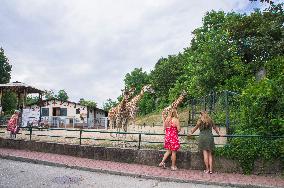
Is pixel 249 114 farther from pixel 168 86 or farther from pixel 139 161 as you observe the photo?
pixel 168 86

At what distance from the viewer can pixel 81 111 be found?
45.7 metres

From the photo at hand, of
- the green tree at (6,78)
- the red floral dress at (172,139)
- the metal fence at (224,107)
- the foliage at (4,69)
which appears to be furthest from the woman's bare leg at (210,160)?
the foliage at (4,69)

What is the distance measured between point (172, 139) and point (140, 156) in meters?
1.66

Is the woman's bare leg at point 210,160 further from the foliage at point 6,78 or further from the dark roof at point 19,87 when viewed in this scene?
the foliage at point 6,78

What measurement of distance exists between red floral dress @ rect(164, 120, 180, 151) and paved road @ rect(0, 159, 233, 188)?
1793mm

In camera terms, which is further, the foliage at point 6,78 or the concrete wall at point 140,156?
the foliage at point 6,78

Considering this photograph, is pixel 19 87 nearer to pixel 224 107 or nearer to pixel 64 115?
pixel 64 115

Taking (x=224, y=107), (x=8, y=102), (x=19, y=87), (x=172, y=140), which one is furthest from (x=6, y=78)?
(x=172, y=140)

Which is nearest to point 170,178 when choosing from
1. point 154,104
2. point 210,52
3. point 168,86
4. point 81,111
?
point 210,52

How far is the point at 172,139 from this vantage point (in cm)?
1198

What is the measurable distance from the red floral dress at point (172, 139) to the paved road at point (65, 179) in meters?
1.79

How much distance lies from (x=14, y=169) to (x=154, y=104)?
212ft

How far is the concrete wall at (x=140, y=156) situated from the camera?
37.4ft

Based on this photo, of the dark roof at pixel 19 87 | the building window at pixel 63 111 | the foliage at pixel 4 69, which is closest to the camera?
the dark roof at pixel 19 87
